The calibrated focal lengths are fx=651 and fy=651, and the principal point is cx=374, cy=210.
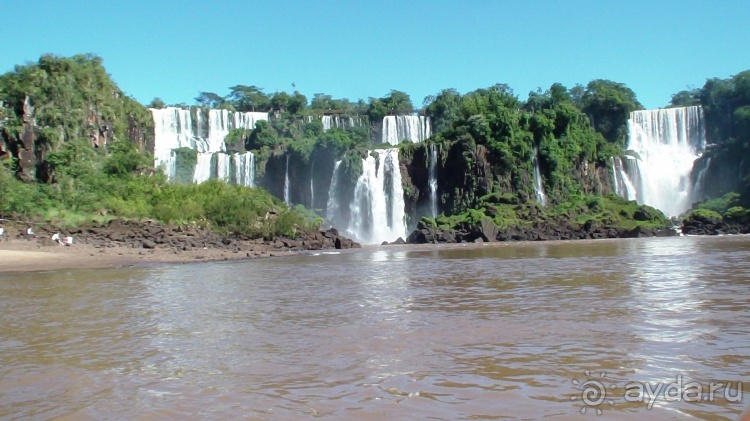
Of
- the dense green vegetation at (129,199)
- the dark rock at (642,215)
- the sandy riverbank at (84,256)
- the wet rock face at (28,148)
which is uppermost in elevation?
the wet rock face at (28,148)

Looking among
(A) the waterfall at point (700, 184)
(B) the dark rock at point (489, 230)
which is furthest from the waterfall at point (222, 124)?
(A) the waterfall at point (700, 184)

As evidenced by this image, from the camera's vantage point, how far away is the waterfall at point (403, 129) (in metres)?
66.4

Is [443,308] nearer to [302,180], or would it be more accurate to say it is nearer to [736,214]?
[736,214]

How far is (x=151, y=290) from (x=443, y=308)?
7.17 meters

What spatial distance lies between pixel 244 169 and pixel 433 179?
15.7m

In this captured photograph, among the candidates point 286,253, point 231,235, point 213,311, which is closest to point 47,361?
point 213,311

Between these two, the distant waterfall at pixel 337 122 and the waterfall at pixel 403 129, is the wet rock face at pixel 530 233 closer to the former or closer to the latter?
the waterfall at pixel 403 129

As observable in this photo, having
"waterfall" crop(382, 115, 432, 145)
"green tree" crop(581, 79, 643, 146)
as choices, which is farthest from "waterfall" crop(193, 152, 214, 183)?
"green tree" crop(581, 79, 643, 146)

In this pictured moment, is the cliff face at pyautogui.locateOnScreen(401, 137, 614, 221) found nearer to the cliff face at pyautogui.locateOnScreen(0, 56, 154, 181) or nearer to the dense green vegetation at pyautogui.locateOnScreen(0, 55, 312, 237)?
the dense green vegetation at pyautogui.locateOnScreen(0, 55, 312, 237)

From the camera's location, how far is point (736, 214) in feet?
148

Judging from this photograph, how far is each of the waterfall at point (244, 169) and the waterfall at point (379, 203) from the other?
922 centimetres

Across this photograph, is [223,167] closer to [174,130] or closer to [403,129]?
[174,130]

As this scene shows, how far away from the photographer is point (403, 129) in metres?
67.0

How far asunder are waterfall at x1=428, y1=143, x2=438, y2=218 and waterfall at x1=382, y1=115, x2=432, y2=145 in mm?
13876
